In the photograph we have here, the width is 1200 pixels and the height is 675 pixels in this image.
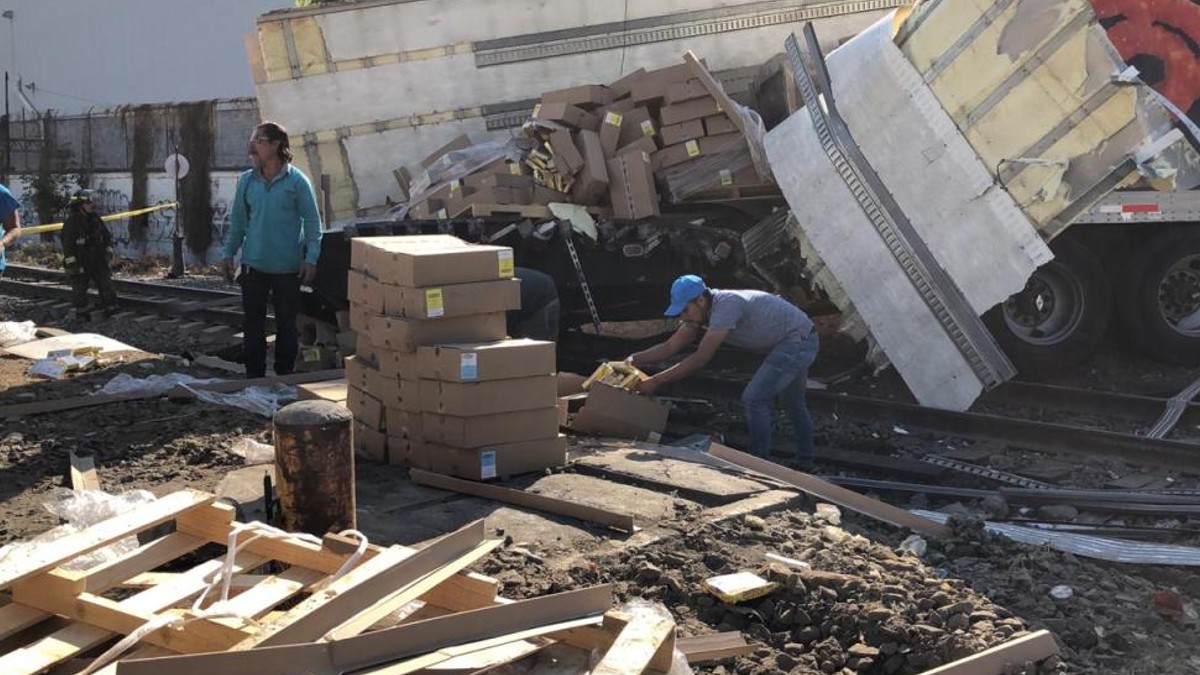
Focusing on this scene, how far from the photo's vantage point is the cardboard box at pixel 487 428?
6.03 meters

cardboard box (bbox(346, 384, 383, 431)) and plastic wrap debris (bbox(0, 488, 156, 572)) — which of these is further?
cardboard box (bbox(346, 384, 383, 431))

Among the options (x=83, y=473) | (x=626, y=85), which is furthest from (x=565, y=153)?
(x=83, y=473)

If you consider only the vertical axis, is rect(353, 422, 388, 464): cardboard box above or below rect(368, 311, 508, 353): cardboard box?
below

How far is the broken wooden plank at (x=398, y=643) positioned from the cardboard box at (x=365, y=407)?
120 inches

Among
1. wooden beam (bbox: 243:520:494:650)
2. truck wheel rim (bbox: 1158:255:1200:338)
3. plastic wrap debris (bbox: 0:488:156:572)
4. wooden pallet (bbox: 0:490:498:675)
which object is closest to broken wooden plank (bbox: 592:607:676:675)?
wooden pallet (bbox: 0:490:498:675)

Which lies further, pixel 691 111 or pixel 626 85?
pixel 626 85

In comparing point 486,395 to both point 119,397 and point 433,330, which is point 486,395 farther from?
point 119,397

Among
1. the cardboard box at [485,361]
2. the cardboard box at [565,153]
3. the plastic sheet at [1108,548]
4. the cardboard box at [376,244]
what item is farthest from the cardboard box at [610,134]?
the plastic sheet at [1108,548]

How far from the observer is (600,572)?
4.88 m

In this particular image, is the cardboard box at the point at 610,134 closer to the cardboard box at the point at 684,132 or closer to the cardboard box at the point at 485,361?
the cardboard box at the point at 684,132

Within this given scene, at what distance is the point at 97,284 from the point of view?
14.4 metres

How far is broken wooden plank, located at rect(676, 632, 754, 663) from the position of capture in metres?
4.18

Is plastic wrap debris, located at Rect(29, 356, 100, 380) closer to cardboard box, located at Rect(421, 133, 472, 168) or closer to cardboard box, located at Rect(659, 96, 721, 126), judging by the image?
cardboard box, located at Rect(421, 133, 472, 168)

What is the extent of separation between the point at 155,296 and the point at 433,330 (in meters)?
10.6
